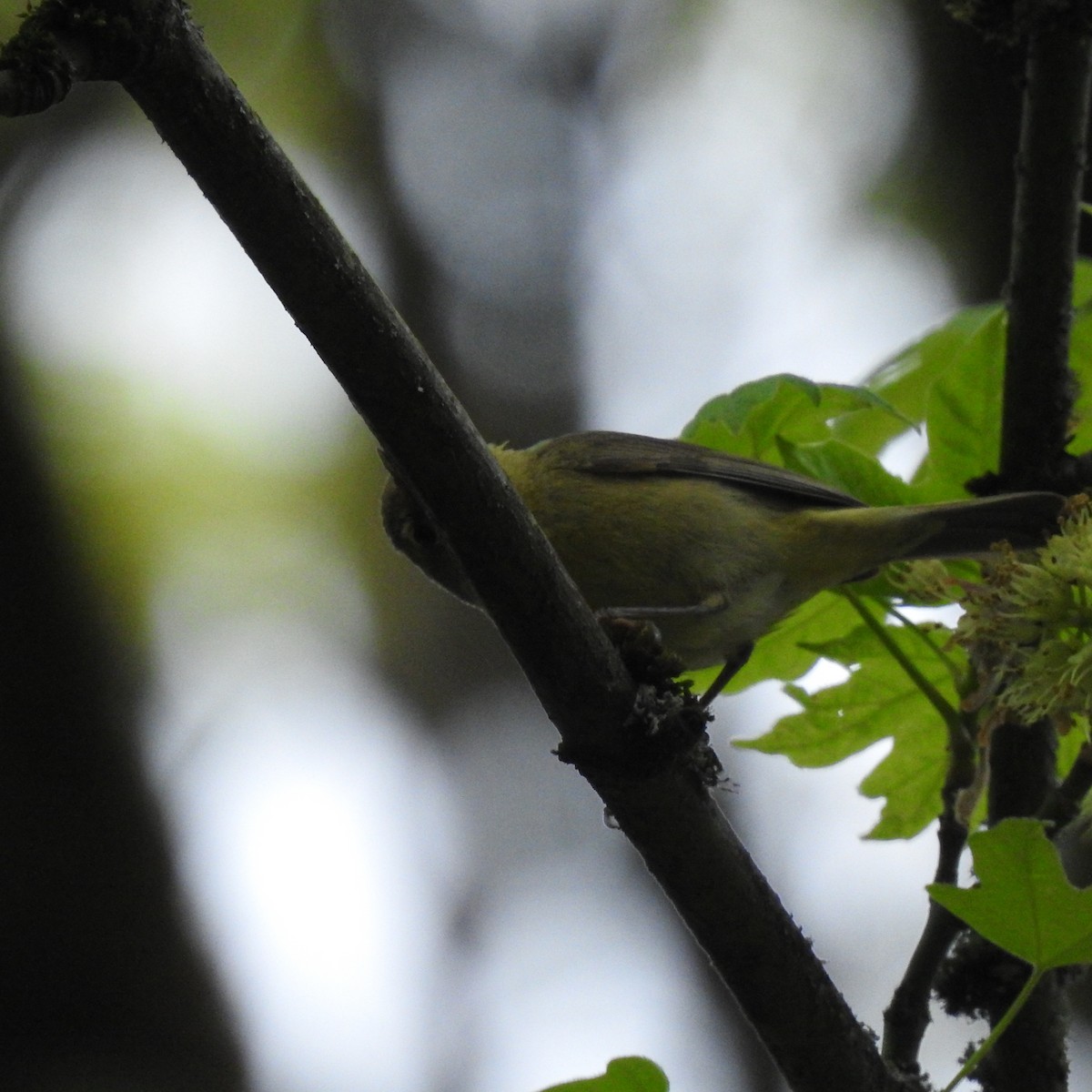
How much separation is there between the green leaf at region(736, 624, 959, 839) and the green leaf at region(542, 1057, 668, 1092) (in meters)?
1.37

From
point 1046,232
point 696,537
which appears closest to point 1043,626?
point 1046,232

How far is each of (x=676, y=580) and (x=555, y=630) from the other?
1.63 m

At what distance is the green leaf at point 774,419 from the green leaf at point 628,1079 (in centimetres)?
130

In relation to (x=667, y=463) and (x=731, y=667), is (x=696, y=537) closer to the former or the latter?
(x=667, y=463)

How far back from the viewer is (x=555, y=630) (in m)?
2.30

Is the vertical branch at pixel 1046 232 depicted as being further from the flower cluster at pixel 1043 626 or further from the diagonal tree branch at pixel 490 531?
the diagonal tree branch at pixel 490 531

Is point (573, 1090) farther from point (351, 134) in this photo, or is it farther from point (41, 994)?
point (351, 134)

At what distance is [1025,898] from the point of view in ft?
6.26

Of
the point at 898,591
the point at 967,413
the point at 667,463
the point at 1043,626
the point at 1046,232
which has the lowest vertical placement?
the point at 1043,626

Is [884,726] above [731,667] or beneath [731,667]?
beneath

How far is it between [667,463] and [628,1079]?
254 cm

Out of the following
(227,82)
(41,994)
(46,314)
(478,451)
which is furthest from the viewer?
(46,314)

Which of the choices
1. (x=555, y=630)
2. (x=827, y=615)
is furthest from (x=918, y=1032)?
(x=827, y=615)

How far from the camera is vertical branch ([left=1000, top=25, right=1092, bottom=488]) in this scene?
2.90 meters
